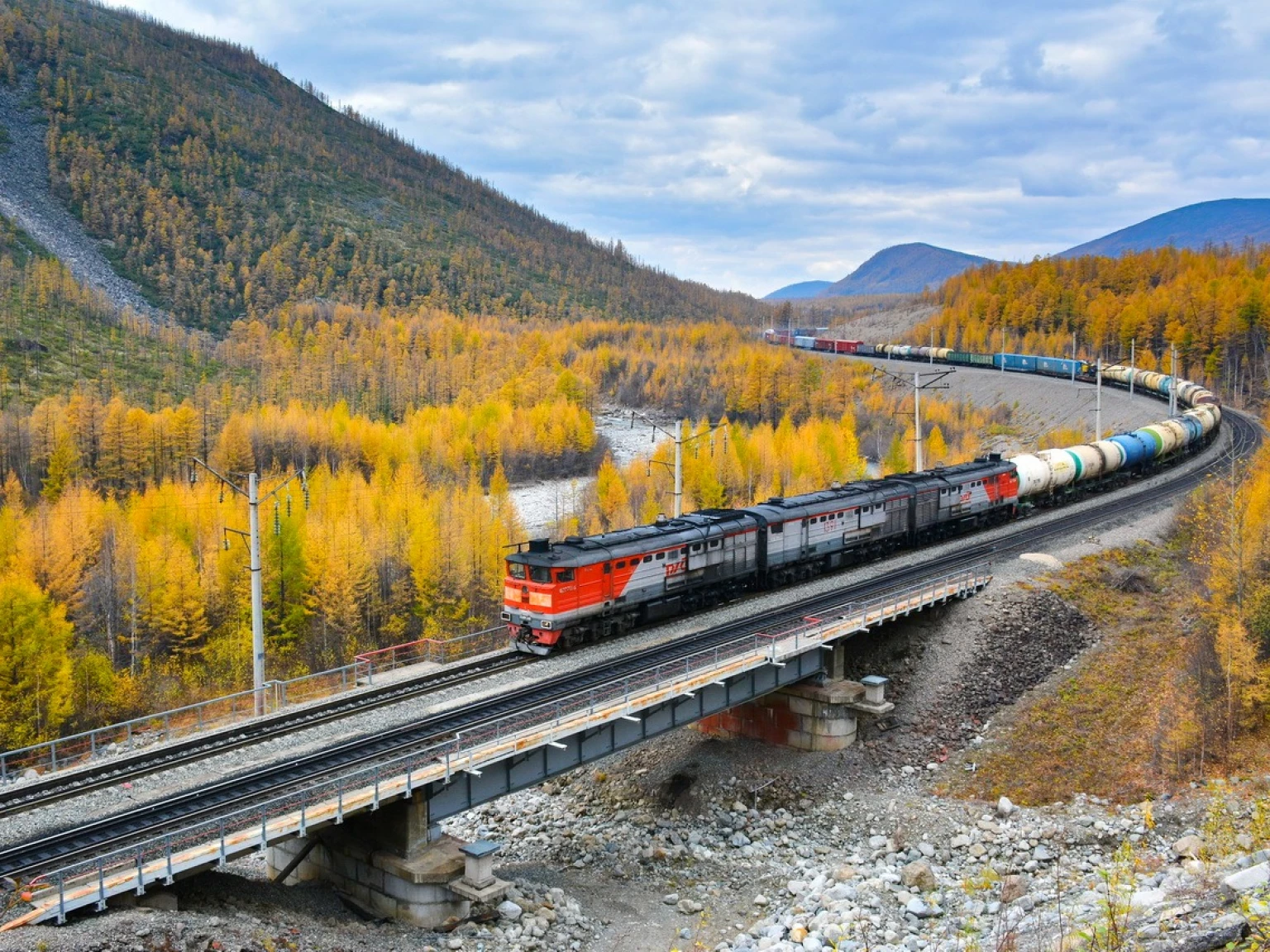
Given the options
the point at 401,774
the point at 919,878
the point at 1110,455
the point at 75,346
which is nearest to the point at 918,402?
the point at 1110,455

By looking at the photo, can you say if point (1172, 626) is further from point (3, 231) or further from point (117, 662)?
point (3, 231)

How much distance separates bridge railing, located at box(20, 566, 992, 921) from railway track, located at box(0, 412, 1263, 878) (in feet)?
2.26

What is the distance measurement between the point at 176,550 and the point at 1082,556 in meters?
50.5

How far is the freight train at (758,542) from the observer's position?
34375 millimetres

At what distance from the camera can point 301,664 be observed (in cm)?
5969

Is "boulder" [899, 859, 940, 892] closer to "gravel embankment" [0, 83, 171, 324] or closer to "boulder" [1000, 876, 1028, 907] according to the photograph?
"boulder" [1000, 876, 1028, 907]

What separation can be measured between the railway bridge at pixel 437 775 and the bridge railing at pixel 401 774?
41 mm

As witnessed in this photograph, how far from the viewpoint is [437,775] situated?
78.7 feet

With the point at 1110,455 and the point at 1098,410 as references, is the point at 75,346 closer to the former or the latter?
the point at 1098,410

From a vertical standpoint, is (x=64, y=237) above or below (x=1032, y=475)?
above

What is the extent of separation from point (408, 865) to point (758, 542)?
22105 mm

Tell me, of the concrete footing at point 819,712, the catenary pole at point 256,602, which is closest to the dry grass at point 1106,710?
the concrete footing at point 819,712

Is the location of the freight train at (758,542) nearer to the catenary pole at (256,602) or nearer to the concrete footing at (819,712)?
the concrete footing at (819,712)

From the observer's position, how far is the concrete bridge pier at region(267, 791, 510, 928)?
24.5 metres
